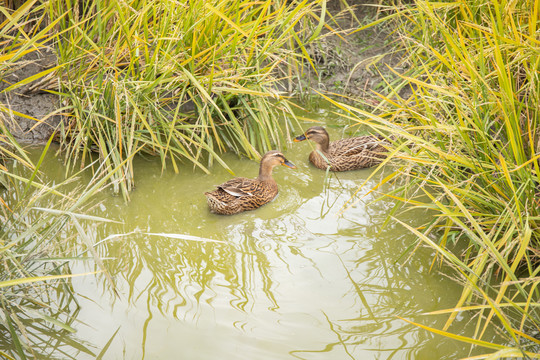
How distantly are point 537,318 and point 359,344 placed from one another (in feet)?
3.20

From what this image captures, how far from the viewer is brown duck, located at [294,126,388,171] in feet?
18.4

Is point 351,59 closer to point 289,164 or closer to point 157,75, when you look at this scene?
point 289,164

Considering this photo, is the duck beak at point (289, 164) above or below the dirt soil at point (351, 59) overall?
below

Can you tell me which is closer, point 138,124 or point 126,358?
point 126,358

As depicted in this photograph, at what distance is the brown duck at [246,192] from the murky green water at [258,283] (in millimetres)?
86

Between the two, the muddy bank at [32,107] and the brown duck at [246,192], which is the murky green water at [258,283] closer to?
the brown duck at [246,192]

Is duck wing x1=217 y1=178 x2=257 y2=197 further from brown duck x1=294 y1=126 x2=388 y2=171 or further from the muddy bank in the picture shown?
the muddy bank

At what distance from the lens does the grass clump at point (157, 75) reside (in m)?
4.74

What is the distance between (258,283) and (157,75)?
7.03 ft

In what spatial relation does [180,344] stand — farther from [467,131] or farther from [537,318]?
[467,131]

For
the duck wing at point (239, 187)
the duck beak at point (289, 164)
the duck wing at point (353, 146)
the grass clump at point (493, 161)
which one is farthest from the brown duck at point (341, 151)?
the grass clump at point (493, 161)

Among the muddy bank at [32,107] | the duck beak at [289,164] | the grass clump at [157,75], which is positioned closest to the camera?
the grass clump at [157,75]

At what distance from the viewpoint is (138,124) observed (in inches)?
200

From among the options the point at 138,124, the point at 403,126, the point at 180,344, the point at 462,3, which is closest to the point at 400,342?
the point at 180,344
